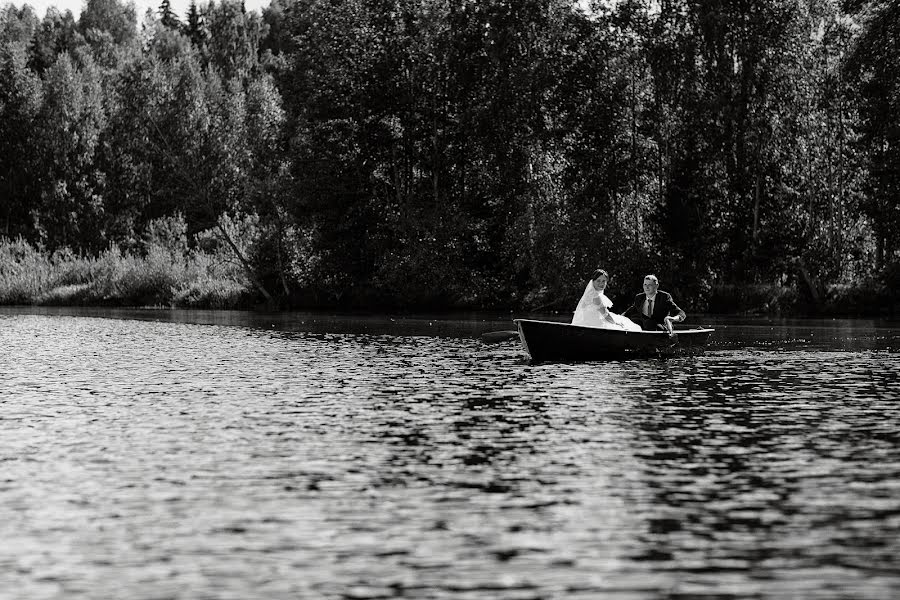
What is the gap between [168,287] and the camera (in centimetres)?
6656

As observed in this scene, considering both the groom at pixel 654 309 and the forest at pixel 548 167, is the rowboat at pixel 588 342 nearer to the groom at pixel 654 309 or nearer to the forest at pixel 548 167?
the groom at pixel 654 309

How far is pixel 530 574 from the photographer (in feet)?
30.5

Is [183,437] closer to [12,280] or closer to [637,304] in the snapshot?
[637,304]

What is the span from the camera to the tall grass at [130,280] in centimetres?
6544

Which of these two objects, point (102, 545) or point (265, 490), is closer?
point (102, 545)

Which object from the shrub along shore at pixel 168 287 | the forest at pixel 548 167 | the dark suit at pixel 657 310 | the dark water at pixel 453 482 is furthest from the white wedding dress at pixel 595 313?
the shrub along shore at pixel 168 287

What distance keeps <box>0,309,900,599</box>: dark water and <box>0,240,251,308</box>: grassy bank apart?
37890mm

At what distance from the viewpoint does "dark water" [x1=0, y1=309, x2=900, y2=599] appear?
366 inches

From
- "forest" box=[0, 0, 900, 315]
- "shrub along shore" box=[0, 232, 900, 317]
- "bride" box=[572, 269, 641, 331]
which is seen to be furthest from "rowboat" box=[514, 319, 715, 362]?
"shrub along shore" box=[0, 232, 900, 317]

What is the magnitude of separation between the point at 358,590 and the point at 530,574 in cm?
130

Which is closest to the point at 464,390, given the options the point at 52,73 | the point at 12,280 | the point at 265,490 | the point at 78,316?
the point at 265,490

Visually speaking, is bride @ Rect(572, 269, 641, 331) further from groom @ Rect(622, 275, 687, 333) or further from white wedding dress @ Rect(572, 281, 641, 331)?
groom @ Rect(622, 275, 687, 333)

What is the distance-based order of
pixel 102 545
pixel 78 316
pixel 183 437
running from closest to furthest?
pixel 102 545, pixel 183 437, pixel 78 316

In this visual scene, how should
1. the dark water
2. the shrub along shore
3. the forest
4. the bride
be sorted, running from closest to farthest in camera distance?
1. the dark water
2. the bride
3. the shrub along shore
4. the forest
